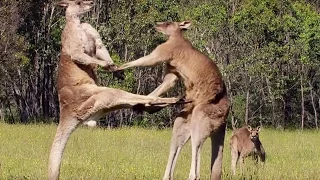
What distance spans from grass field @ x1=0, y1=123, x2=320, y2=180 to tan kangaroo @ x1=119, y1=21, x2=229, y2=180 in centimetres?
172

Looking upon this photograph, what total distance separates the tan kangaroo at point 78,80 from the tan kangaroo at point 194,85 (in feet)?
1.83

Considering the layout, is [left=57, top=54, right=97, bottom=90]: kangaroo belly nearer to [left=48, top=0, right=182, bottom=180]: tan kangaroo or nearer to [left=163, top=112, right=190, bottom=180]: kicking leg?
[left=48, top=0, right=182, bottom=180]: tan kangaroo

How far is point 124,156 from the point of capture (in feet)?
47.7

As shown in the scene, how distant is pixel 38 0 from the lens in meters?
34.2

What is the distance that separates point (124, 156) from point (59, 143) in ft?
21.5

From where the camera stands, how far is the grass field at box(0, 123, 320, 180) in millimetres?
10287

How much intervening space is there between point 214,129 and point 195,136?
0.30 meters

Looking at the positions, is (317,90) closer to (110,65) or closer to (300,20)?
(300,20)

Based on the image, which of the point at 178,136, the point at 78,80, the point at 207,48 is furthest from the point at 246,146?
the point at 207,48

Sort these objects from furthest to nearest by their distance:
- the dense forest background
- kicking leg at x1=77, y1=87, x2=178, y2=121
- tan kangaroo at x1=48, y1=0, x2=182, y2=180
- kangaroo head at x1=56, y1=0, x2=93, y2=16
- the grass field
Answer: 1. the dense forest background
2. the grass field
3. kangaroo head at x1=56, y1=0, x2=93, y2=16
4. tan kangaroo at x1=48, y1=0, x2=182, y2=180
5. kicking leg at x1=77, y1=87, x2=178, y2=121

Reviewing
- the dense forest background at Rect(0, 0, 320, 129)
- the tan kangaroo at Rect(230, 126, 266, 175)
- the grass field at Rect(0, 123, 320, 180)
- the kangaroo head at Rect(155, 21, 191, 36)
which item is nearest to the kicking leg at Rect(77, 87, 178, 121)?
the kangaroo head at Rect(155, 21, 191, 36)

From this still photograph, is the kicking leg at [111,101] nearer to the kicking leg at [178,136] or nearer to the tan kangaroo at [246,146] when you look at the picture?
the kicking leg at [178,136]

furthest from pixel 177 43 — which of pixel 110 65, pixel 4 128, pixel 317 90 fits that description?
pixel 317 90

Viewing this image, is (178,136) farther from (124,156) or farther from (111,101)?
(124,156)
